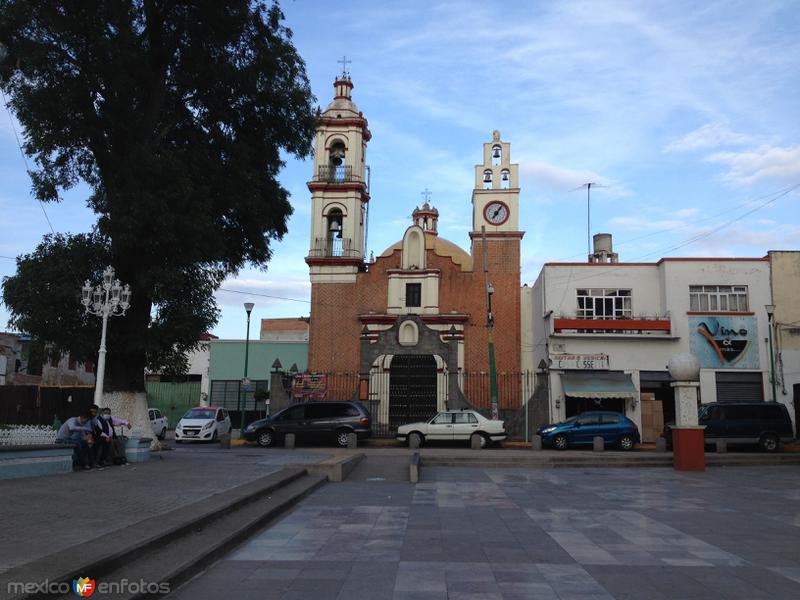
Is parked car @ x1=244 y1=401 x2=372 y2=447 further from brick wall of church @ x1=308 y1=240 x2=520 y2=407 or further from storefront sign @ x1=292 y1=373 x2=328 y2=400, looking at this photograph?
brick wall of church @ x1=308 y1=240 x2=520 y2=407

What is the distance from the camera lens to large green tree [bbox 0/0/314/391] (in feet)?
54.4

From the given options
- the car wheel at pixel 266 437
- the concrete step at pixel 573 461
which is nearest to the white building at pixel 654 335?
the concrete step at pixel 573 461

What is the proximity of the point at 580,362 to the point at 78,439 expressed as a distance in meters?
21.1

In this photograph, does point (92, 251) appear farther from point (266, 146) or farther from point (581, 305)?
point (581, 305)

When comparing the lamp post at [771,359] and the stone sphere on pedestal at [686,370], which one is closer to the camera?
the stone sphere on pedestal at [686,370]

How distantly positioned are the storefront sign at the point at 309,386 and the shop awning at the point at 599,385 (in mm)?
10919

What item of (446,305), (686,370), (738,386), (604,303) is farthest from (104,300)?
(738,386)

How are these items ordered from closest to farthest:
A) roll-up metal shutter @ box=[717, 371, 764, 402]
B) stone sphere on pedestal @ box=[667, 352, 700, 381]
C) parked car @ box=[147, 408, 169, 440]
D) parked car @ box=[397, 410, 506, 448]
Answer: stone sphere on pedestal @ box=[667, 352, 700, 381] → parked car @ box=[397, 410, 506, 448] → parked car @ box=[147, 408, 169, 440] → roll-up metal shutter @ box=[717, 371, 764, 402]

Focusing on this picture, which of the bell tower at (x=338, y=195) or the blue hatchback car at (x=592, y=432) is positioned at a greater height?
the bell tower at (x=338, y=195)

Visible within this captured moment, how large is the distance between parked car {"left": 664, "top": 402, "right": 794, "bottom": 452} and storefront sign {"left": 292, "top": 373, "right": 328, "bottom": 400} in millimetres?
15201

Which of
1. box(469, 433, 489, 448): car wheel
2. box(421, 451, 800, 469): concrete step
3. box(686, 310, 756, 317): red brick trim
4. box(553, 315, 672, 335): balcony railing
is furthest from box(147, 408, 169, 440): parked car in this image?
box(686, 310, 756, 317): red brick trim

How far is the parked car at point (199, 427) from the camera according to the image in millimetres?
27734

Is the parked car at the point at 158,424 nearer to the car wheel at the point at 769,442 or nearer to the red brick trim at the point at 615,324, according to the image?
the red brick trim at the point at 615,324

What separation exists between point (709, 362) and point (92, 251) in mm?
24271
